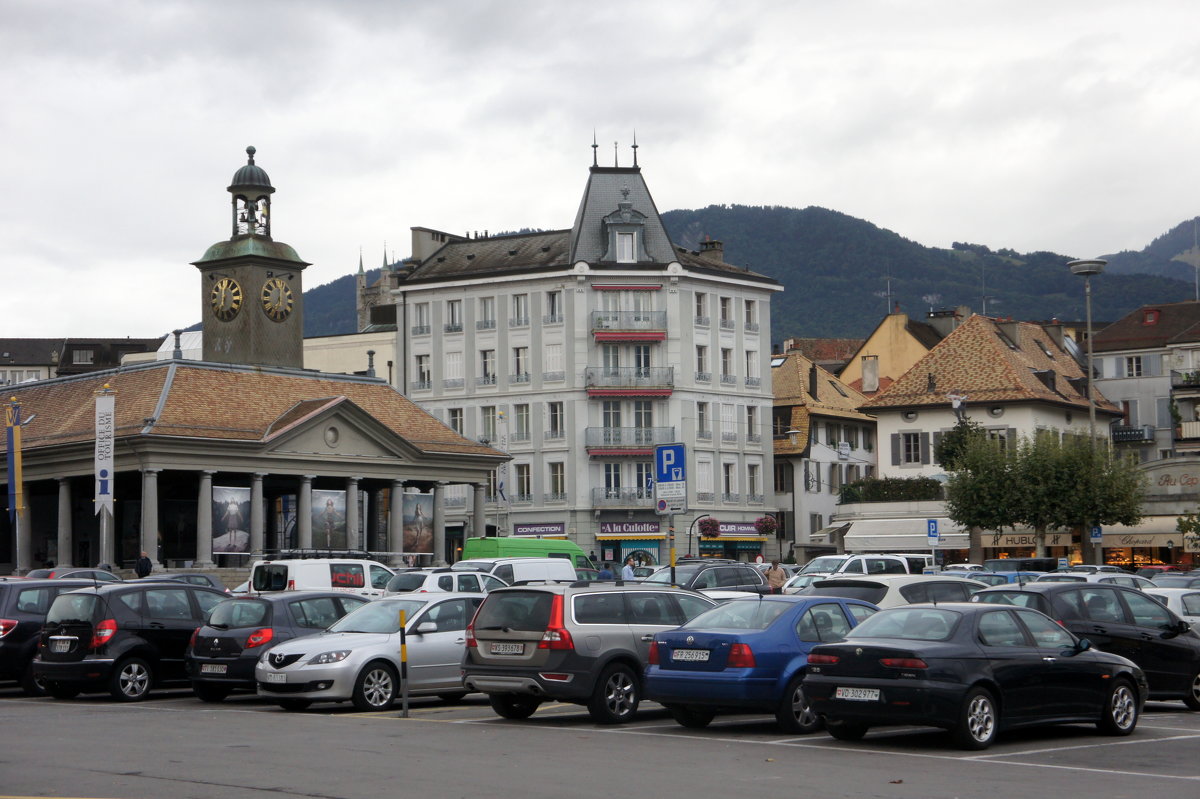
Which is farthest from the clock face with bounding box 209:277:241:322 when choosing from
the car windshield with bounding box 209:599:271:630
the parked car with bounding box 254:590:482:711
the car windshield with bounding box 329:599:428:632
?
the car windshield with bounding box 329:599:428:632

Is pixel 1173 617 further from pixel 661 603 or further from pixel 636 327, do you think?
pixel 636 327

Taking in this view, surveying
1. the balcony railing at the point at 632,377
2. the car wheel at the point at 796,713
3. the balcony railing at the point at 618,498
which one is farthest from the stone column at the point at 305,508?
the car wheel at the point at 796,713

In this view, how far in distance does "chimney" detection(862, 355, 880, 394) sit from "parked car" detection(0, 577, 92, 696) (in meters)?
74.1

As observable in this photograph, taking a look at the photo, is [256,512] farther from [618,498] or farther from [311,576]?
[618,498]

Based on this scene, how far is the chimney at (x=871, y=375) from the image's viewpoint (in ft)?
316

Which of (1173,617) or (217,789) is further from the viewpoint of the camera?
(1173,617)

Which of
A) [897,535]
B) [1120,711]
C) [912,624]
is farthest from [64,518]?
[1120,711]

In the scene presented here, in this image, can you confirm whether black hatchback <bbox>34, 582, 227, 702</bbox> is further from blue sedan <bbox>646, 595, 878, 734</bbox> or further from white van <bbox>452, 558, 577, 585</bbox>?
white van <bbox>452, 558, 577, 585</bbox>

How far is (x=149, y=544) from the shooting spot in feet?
175

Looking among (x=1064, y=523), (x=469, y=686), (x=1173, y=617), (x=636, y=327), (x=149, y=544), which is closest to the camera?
(x=469, y=686)

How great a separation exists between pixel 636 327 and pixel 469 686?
6272cm

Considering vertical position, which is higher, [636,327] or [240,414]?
[636,327]

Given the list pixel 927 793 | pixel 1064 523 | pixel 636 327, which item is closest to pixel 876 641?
pixel 927 793

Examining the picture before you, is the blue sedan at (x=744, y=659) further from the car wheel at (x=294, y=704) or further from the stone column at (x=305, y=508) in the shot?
the stone column at (x=305, y=508)
